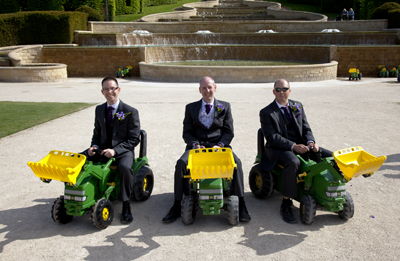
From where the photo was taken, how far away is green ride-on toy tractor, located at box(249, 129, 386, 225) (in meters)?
3.75

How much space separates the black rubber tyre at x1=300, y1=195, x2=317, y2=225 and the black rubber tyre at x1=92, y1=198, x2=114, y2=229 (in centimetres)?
217

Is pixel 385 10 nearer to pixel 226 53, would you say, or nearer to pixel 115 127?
pixel 226 53

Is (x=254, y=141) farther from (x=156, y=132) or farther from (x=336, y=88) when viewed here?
(x=336, y=88)

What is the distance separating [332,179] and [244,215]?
105 centimetres

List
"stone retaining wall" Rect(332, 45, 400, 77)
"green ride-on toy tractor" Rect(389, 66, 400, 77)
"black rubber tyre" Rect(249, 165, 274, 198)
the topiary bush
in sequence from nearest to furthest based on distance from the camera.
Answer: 1. "black rubber tyre" Rect(249, 165, 274, 198)
2. "green ride-on toy tractor" Rect(389, 66, 400, 77)
3. "stone retaining wall" Rect(332, 45, 400, 77)
4. the topiary bush

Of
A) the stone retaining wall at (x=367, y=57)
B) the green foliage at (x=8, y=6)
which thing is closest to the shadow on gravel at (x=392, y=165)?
the stone retaining wall at (x=367, y=57)

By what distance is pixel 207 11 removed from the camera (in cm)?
4216

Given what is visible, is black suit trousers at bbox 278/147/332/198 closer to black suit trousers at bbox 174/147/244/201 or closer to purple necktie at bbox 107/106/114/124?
black suit trousers at bbox 174/147/244/201

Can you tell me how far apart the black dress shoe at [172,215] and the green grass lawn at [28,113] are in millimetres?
5536

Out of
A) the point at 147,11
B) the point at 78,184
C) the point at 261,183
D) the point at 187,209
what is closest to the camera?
the point at 78,184

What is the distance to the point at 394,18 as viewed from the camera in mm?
27469

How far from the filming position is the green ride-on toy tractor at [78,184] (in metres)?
3.73

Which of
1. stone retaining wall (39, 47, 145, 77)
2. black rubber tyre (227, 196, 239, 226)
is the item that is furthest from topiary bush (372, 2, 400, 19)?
black rubber tyre (227, 196, 239, 226)

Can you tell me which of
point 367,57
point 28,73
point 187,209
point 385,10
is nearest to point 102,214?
point 187,209
